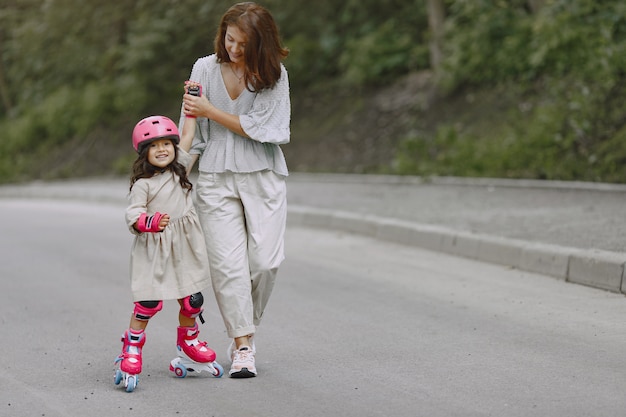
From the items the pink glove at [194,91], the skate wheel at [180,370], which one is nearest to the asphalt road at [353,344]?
the skate wheel at [180,370]

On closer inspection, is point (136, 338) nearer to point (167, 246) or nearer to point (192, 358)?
point (192, 358)

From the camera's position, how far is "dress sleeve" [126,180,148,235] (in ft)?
18.4

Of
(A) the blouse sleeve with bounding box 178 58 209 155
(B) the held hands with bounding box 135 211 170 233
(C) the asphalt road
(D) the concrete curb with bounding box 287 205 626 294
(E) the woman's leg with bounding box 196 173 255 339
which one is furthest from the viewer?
(D) the concrete curb with bounding box 287 205 626 294

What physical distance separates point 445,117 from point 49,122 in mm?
15379

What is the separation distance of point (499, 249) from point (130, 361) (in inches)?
200

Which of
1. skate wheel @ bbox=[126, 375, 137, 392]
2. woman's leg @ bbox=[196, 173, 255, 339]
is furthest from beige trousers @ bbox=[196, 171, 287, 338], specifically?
skate wheel @ bbox=[126, 375, 137, 392]

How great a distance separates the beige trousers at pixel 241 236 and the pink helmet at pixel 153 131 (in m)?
0.41

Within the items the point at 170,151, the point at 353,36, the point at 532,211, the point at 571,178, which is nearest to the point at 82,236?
the point at 532,211

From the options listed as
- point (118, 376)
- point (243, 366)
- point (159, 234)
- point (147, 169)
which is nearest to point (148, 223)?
point (159, 234)

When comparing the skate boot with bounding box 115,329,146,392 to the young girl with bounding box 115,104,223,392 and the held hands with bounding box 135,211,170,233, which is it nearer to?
the young girl with bounding box 115,104,223,392

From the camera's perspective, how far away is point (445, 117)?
20391 millimetres

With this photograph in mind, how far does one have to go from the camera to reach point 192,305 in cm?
586

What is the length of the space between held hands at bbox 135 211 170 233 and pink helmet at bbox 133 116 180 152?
0.38 metres

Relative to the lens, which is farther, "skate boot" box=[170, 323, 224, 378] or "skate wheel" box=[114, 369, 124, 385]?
"skate boot" box=[170, 323, 224, 378]
